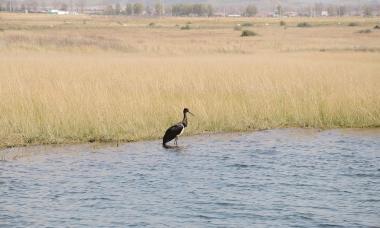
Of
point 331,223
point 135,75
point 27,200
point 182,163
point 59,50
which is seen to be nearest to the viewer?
point 331,223

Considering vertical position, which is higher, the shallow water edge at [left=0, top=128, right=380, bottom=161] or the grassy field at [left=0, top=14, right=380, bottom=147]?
the grassy field at [left=0, top=14, right=380, bottom=147]

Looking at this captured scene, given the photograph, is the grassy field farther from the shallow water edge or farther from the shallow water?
the shallow water

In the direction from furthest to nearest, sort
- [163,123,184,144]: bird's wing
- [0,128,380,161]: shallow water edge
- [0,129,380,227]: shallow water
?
1. [163,123,184,144]: bird's wing
2. [0,128,380,161]: shallow water edge
3. [0,129,380,227]: shallow water

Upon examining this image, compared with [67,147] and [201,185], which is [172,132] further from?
[201,185]

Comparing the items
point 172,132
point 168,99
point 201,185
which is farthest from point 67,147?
point 168,99

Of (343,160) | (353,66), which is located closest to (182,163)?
(343,160)

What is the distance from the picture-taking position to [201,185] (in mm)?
11758

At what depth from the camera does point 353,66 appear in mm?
27859

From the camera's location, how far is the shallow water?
32.7ft

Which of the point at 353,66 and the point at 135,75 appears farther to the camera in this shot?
the point at 353,66

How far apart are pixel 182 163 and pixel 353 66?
51.3ft

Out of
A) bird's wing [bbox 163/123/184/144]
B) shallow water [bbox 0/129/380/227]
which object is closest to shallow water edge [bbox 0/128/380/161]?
shallow water [bbox 0/129/380/227]

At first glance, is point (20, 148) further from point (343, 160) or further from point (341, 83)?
point (341, 83)

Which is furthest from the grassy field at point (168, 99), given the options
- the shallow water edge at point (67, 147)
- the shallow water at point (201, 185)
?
the shallow water at point (201, 185)
